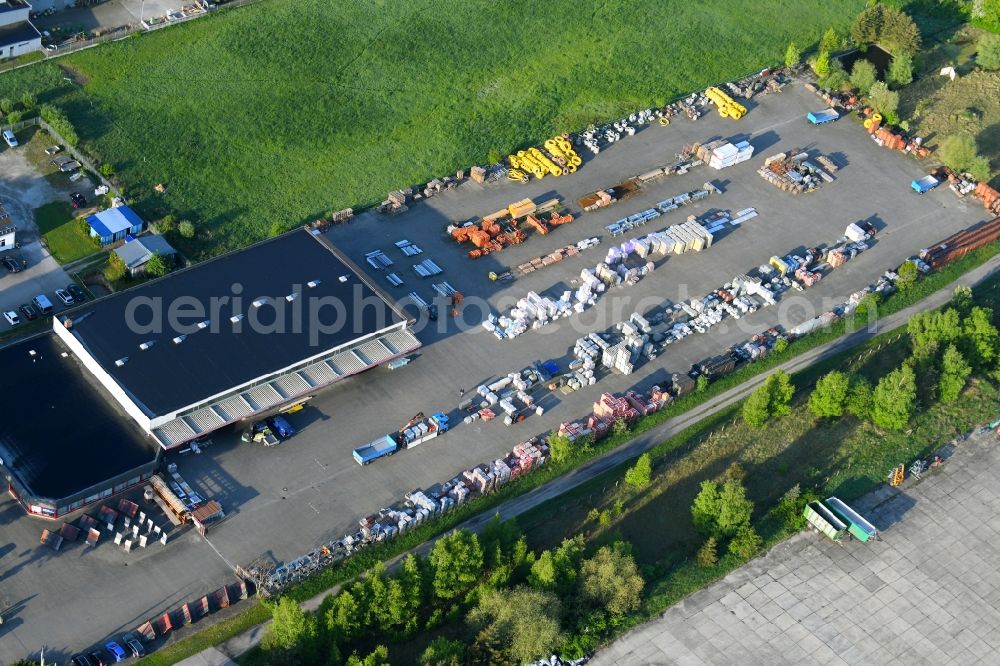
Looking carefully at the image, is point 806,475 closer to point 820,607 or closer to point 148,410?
point 820,607

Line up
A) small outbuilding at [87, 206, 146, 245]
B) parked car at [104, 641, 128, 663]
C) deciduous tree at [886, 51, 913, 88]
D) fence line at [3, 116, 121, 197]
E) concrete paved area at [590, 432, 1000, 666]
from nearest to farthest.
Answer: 1. parked car at [104, 641, 128, 663]
2. concrete paved area at [590, 432, 1000, 666]
3. small outbuilding at [87, 206, 146, 245]
4. fence line at [3, 116, 121, 197]
5. deciduous tree at [886, 51, 913, 88]

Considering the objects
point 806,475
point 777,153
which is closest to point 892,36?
point 777,153

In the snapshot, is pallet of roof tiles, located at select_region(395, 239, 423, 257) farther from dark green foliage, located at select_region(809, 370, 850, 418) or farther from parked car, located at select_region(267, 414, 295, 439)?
dark green foliage, located at select_region(809, 370, 850, 418)

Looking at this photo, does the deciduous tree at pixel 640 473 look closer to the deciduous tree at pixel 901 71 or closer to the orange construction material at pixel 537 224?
the orange construction material at pixel 537 224

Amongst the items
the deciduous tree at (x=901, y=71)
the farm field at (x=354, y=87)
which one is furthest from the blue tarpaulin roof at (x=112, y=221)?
the deciduous tree at (x=901, y=71)

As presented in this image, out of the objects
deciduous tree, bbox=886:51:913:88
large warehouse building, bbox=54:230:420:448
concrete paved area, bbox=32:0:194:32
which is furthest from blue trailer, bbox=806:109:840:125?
concrete paved area, bbox=32:0:194:32

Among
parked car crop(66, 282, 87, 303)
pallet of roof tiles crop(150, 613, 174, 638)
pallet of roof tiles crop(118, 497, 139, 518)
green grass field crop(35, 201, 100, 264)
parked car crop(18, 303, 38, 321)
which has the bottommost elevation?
pallet of roof tiles crop(150, 613, 174, 638)

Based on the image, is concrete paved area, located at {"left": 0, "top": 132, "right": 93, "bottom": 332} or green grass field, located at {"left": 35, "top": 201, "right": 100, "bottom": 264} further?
green grass field, located at {"left": 35, "top": 201, "right": 100, "bottom": 264}
